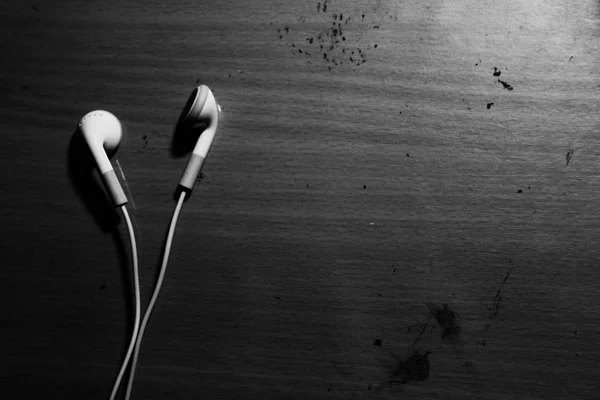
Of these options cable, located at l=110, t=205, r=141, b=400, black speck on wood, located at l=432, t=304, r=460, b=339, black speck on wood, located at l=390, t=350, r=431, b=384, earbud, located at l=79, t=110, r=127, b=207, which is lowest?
black speck on wood, located at l=390, t=350, r=431, b=384

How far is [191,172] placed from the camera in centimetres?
78

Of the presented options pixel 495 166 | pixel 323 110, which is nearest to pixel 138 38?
pixel 323 110

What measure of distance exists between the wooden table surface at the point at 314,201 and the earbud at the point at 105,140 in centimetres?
2

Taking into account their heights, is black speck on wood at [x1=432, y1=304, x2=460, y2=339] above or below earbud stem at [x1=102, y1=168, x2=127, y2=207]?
below

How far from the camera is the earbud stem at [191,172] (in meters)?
0.78

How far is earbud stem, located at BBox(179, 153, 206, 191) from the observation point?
779 mm

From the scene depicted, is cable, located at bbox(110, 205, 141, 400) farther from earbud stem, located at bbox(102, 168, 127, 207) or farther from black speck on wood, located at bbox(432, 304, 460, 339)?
black speck on wood, located at bbox(432, 304, 460, 339)

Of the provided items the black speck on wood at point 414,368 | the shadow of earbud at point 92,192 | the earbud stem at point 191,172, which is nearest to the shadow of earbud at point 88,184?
the shadow of earbud at point 92,192

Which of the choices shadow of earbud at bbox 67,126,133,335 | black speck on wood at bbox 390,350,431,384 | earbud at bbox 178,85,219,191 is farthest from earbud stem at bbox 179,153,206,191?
black speck on wood at bbox 390,350,431,384

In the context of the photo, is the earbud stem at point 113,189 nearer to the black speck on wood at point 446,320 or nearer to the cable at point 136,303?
the cable at point 136,303

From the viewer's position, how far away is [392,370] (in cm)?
74

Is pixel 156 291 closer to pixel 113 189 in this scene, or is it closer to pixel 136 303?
pixel 136 303

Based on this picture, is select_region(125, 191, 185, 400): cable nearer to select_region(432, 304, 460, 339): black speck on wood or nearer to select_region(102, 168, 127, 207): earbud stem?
select_region(102, 168, 127, 207): earbud stem

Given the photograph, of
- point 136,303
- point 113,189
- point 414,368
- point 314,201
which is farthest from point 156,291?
point 414,368
